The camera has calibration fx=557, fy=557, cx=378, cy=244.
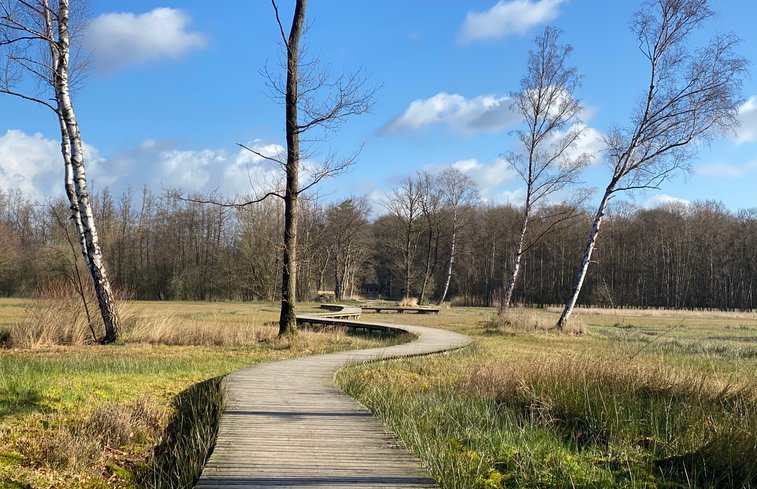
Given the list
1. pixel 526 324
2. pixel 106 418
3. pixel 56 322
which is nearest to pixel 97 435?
pixel 106 418

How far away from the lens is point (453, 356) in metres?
→ 12.2

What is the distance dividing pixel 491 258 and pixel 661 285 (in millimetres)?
18633

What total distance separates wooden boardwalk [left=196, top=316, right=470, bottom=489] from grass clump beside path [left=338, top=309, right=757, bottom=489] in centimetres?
29

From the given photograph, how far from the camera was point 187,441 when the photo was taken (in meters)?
5.57

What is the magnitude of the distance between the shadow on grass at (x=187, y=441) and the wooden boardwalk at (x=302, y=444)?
0.18 m

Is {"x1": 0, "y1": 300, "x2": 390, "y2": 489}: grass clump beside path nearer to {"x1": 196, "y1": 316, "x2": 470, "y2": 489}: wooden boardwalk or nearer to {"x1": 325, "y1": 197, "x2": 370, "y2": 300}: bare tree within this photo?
{"x1": 196, "y1": 316, "x2": 470, "y2": 489}: wooden boardwalk

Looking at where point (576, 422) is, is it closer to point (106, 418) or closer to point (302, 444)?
point (302, 444)

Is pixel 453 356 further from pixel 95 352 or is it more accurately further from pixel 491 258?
pixel 491 258

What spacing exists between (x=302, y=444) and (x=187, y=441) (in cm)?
152

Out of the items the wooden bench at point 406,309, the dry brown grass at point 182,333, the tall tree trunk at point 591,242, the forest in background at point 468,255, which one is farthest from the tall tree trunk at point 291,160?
the forest in background at point 468,255

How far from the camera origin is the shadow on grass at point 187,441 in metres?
4.75

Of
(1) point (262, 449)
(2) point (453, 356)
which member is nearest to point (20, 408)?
(1) point (262, 449)

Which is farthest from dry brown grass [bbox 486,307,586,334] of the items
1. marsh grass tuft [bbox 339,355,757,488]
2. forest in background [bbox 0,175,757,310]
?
forest in background [bbox 0,175,757,310]

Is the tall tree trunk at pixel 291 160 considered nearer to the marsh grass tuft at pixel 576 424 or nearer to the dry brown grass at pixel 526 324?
the marsh grass tuft at pixel 576 424
